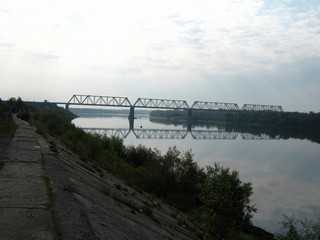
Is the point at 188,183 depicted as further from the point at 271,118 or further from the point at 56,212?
the point at 271,118

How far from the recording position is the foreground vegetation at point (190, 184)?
37.6 feet

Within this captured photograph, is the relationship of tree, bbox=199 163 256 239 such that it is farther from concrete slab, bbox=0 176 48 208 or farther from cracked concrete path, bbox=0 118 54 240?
concrete slab, bbox=0 176 48 208

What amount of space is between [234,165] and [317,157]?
52.6ft

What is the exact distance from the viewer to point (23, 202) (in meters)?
6.13

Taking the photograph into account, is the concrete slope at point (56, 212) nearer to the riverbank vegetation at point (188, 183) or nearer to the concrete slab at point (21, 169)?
the concrete slab at point (21, 169)

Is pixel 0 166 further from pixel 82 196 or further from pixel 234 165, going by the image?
pixel 234 165

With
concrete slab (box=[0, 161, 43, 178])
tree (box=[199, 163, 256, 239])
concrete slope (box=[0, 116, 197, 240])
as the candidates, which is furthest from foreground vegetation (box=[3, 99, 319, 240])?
concrete slab (box=[0, 161, 43, 178])

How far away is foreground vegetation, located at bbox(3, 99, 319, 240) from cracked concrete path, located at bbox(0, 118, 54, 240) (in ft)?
17.5

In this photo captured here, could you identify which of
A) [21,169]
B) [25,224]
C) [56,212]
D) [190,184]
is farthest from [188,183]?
[25,224]

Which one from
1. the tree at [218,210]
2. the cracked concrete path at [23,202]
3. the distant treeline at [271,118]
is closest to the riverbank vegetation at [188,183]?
the tree at [218,210]

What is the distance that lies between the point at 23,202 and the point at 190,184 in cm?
1531

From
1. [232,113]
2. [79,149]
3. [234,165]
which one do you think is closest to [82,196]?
[79,149]

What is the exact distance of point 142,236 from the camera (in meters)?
6.82

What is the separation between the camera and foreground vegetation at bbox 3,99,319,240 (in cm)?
1145
